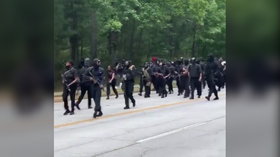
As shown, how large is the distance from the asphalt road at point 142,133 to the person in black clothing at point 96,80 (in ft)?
1.02

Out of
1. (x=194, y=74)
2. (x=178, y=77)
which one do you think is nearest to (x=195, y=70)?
(x=194, y=74)

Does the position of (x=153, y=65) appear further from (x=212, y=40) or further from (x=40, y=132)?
(x=40, y=132)

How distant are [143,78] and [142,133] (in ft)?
41.4

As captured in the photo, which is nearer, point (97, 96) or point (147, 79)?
point (97, 96)

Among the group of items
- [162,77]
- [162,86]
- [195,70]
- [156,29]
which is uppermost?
[156,29]

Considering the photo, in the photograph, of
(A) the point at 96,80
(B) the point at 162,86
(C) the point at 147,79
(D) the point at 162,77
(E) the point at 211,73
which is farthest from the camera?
(D) the point at 162,77

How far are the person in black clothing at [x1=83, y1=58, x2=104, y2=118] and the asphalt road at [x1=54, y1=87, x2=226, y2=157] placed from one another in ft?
1.02

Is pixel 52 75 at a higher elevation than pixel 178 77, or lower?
higher

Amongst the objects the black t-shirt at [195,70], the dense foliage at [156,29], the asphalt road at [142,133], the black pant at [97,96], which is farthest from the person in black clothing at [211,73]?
the black pant at [97,96]

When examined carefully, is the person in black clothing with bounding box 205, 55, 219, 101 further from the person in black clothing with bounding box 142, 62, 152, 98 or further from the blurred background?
the blurred background

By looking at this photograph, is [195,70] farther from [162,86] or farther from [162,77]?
[162,77]

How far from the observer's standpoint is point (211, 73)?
18719mm

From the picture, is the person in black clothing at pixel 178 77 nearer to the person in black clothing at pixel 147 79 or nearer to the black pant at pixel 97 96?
the person in black clothing at pixel 147 79

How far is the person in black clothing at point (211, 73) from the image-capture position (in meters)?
18.4
